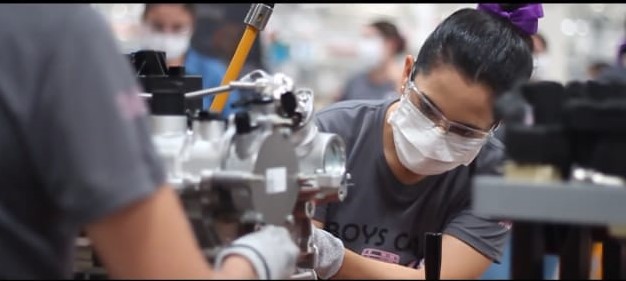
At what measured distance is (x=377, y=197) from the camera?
2.71 m

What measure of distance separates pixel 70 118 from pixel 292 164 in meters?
0.53

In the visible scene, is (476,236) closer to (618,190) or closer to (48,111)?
(618,190)

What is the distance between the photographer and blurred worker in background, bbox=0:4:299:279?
137 centimetres

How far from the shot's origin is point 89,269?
6.05 ft

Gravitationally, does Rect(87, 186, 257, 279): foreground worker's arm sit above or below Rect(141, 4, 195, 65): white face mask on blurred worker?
above

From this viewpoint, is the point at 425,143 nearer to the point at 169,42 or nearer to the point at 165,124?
the point at 165,124

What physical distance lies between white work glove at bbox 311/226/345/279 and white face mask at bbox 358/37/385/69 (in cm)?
526

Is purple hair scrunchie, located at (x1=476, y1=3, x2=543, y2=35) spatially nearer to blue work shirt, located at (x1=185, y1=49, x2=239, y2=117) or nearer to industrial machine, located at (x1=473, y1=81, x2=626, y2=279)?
industrial machine, located at (x1=473, y1=81, x2=626, y2=279)

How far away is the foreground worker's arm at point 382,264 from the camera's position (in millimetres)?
2227

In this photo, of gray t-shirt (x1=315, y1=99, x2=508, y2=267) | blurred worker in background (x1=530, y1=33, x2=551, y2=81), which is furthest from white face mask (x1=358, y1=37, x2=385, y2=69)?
gray t-shirt (x1=315, y1=99, x2=508, y2=267)

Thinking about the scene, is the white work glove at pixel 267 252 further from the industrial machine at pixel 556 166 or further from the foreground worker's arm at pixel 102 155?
the industrial machine at pixel 556 166

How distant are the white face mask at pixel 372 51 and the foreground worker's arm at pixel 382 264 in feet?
15.3

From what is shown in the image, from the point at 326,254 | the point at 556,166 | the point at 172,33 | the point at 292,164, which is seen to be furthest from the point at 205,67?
the point at 556,166

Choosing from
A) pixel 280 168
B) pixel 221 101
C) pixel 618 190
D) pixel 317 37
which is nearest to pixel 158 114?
pixel 280 168
